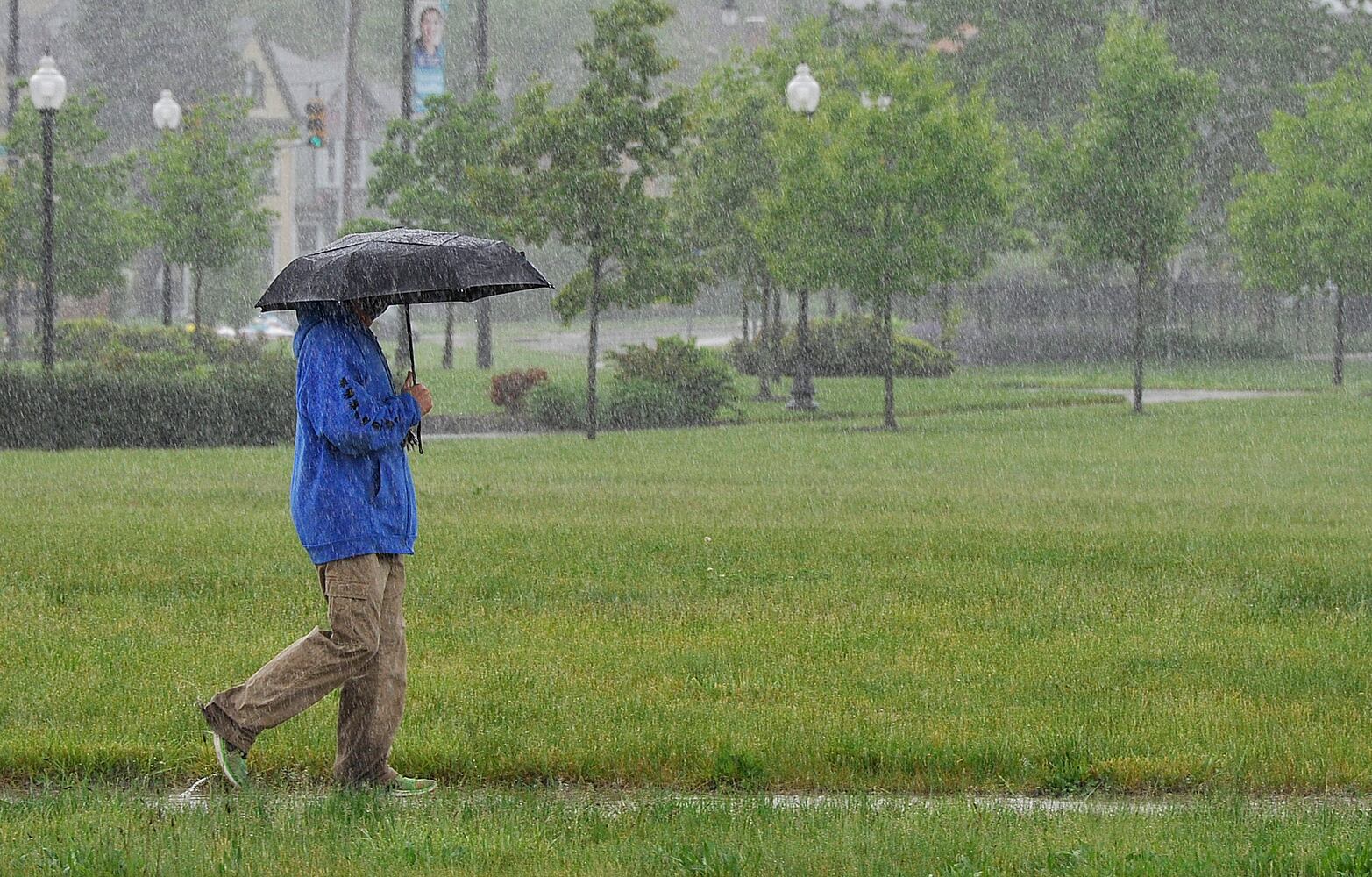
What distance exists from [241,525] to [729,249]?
21.2 metres

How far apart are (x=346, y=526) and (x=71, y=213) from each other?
103ft

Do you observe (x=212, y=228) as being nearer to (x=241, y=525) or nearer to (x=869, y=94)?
(x=869, y=94)

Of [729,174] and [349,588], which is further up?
[729,174]

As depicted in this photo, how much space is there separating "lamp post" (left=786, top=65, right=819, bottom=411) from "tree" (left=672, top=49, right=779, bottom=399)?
2.10 metres

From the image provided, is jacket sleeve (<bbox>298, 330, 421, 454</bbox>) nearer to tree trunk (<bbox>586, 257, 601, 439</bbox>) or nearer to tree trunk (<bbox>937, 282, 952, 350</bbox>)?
tree trunk (<bbox>586, 257, 601, 439</bbox>)

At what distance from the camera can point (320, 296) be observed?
18.5 ft

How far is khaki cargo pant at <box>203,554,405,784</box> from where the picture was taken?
573cm

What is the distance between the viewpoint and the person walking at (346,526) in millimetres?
5664

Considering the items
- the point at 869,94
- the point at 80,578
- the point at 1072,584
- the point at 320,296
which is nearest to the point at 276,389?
the point at 869,94

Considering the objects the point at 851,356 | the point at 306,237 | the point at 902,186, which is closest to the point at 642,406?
the point at 902,186

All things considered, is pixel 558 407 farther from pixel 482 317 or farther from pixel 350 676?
pixel 350 676

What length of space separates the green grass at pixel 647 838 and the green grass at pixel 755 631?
634 millimetres

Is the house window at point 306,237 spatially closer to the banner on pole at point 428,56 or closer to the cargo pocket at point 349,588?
the banner on pole at point 428,56

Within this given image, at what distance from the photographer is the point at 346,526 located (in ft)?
18.6
